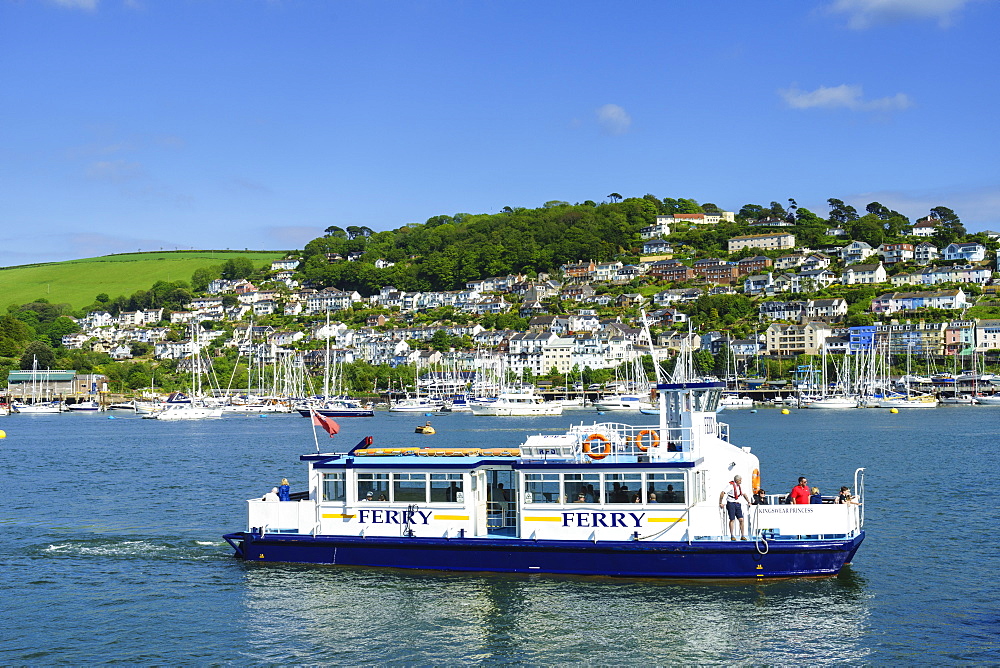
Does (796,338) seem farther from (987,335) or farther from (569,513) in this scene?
(569,513)

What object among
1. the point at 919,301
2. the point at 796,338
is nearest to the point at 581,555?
the point at 796,338

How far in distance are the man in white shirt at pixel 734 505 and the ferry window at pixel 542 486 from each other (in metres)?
4.17

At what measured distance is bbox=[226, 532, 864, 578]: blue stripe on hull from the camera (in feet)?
81.5

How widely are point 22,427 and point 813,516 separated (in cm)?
10689

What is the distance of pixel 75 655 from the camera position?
21688 millimetres

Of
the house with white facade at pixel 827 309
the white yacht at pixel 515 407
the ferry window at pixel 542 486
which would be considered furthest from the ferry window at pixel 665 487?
the house with white facade at pixel 827 309

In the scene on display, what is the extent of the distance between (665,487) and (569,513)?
2509mm

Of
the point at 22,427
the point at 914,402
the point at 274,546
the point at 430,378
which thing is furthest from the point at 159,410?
the point at 274,546

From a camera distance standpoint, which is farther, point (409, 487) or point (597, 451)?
point (409, 487)

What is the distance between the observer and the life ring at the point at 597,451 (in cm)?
2631

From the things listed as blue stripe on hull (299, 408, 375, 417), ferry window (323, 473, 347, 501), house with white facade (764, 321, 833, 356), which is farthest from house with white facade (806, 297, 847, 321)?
ferry window (323, 473, 347, 501)

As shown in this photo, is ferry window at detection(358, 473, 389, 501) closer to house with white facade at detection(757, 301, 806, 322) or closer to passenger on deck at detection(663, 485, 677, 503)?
passenger on deck at detection(663, 485, 677, 503)

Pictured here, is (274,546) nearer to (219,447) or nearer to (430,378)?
(219,447)

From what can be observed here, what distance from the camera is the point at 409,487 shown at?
89.1ft
